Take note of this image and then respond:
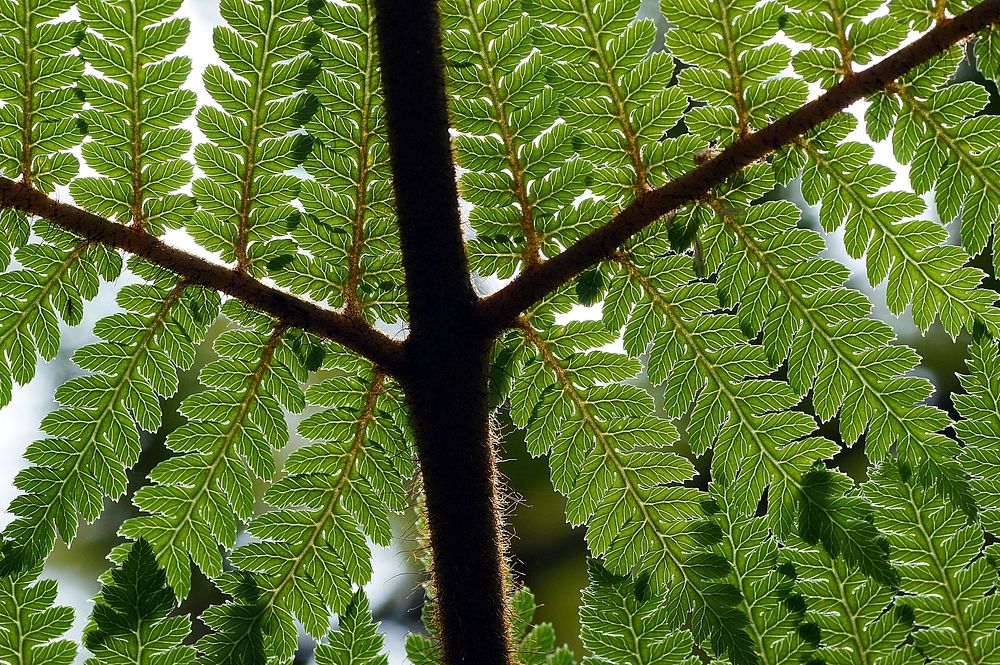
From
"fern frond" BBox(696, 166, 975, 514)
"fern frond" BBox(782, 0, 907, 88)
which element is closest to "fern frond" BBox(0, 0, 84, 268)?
"fern frond" BBox(696, 166, 975, 514)

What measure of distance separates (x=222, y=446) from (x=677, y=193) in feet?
3.61

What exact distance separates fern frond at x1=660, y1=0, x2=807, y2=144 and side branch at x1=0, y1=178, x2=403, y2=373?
32.4 inches

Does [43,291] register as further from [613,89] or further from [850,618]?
[850,618]

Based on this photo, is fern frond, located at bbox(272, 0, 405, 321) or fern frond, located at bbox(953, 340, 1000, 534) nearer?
fern frond, located at bbox(272, 0, 405, 321)

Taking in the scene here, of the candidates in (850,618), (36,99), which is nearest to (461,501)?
(850,618)

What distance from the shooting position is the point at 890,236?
170 centimetres

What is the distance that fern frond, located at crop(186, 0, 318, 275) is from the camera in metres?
1.70

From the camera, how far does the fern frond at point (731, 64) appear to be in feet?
5.53

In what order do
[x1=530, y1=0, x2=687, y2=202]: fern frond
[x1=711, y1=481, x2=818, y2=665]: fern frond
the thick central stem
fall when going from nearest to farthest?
the thick central stem, [x1=530, y1=0, x2=687, y2=202]: fern frond, [x1=711, y1=481, x2=818, y2=665]: fern frond

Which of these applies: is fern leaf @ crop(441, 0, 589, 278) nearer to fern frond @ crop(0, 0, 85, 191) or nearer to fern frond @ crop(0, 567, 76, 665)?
fern frond @ crop(0, 0, 85, 191)

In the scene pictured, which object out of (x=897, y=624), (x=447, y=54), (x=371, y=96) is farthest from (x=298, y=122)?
(x=897, y=624)

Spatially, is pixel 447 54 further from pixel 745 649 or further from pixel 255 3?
pixel 745 649

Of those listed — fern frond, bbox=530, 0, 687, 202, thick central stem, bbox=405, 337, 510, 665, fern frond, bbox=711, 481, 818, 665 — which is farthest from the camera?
fern frond, bbox=711, 481, 818, 665

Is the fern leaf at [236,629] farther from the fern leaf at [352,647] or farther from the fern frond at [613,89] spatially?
the fern frond at [613,89]
